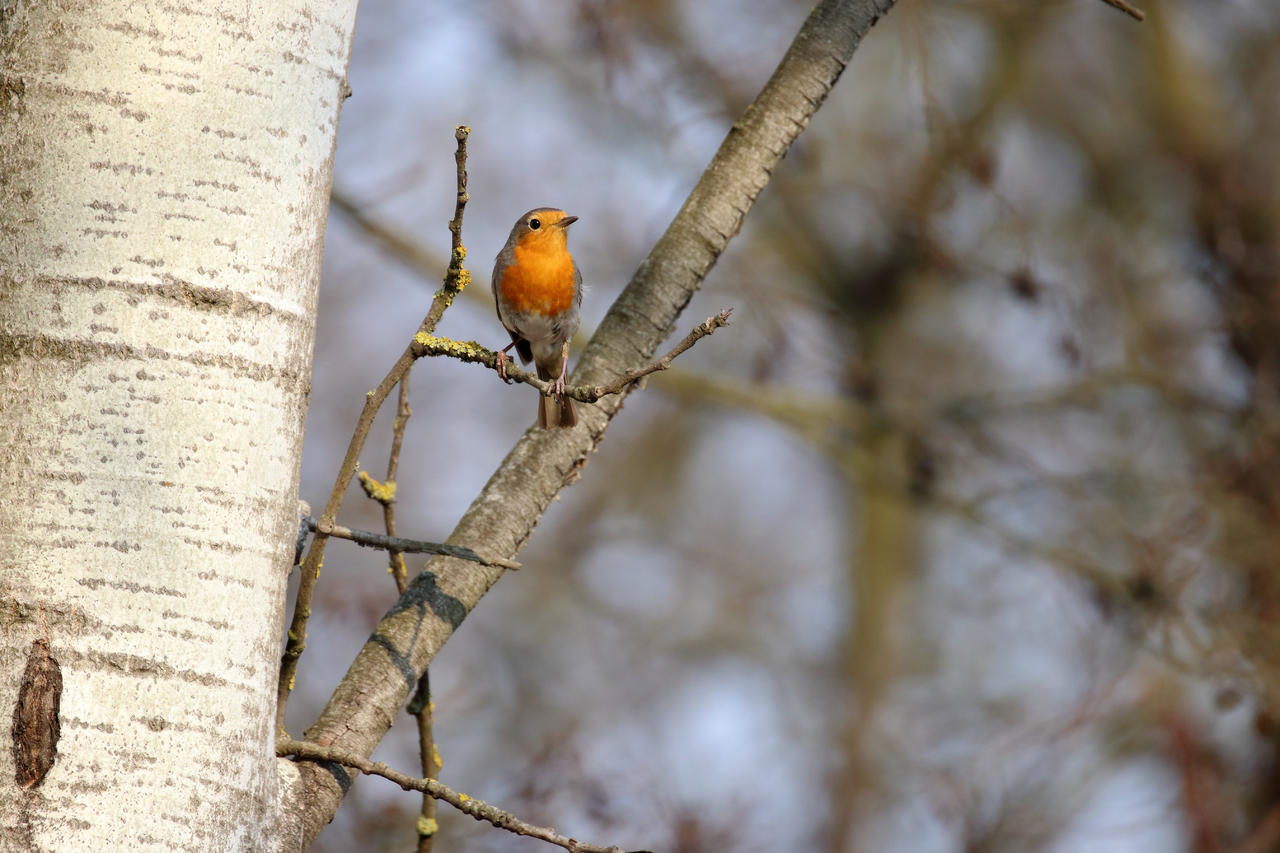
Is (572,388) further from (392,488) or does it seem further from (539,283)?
(539,283)

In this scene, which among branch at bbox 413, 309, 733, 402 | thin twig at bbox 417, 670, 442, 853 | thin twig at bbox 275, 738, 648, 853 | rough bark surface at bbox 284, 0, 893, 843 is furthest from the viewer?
thin twig at bbox 417, 670, 442, 853

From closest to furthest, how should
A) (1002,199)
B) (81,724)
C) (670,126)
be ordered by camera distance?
→ 1. (81,724)
2. (1002,199)
3. (670,126)

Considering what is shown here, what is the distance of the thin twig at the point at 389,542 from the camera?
5.43ft

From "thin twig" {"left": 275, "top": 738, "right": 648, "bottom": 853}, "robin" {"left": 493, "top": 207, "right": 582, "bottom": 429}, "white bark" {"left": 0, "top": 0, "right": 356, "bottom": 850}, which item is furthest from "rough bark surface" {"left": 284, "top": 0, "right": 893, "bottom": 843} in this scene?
"robin" {"left": 493, "top": 207, "right": 582, "bottom": 429}

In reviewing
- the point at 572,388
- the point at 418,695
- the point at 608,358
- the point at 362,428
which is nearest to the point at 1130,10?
the point at 608,358

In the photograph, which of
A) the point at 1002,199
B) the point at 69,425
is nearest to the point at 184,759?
the point at 69,425

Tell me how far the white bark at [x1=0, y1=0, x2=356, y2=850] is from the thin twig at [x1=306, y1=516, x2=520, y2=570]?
15 centimetres

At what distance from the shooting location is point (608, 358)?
224cm

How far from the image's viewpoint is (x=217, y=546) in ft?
4.57

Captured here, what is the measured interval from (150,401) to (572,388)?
536 mm

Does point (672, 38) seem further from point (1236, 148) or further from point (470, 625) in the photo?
point (470, 625)

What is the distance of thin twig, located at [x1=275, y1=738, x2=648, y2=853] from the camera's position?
1.61 m

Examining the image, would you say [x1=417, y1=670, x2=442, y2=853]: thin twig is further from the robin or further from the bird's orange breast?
the bird's orange breast

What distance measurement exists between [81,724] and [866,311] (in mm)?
10179
